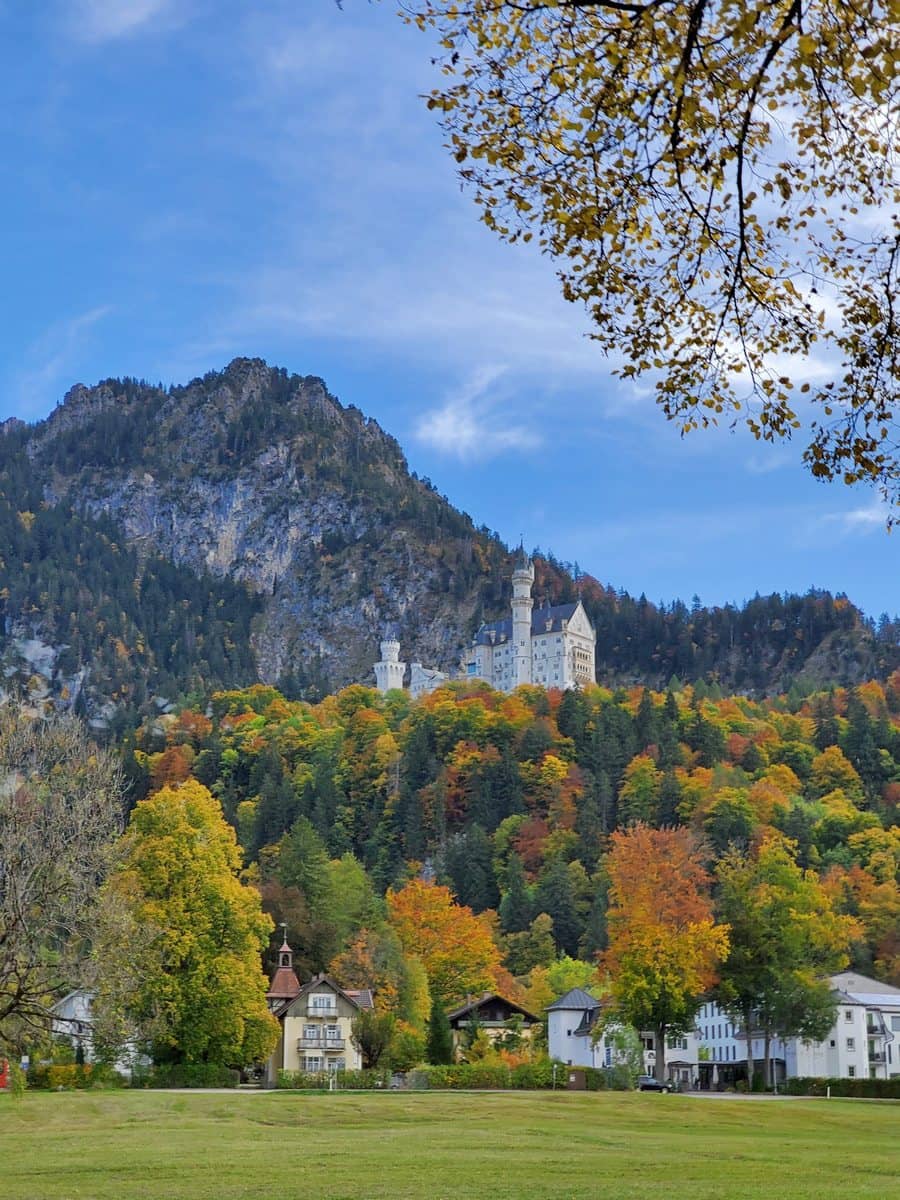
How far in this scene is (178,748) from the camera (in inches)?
7480

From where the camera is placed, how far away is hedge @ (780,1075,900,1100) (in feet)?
215

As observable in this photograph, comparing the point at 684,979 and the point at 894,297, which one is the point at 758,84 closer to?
the point at 894,297

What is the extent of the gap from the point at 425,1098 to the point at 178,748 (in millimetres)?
141831

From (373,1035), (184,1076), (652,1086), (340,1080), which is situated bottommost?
(652,1086)

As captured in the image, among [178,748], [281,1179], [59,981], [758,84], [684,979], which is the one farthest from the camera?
[178,748]

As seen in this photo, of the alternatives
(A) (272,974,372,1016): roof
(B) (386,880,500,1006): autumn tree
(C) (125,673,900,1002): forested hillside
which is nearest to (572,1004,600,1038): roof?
(B) (386,880,500,1006): autumn tree

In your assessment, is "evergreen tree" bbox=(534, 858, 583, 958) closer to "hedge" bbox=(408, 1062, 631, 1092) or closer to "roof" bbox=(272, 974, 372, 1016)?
"roof" bbox=(272, 974, 372, 1016)

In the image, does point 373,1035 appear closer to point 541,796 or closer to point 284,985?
point 284,985

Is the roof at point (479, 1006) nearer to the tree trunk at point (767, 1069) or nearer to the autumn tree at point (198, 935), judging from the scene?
the tree trunk at point (767, 1069)

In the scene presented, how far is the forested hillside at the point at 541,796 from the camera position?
118 m

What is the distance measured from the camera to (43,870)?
28219 mm

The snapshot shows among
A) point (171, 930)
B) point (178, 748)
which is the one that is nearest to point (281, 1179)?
point (171, 930)

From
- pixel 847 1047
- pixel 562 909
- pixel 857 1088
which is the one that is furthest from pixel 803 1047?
pixel 562 909

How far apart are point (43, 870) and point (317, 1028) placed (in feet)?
173
